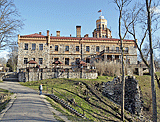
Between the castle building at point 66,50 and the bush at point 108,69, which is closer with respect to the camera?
the bush at point 108,69

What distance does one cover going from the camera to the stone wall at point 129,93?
1819cm

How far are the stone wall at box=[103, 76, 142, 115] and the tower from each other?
3344cm

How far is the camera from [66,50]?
34.4 metres

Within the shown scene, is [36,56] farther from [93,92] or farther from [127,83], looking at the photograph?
[127,83]

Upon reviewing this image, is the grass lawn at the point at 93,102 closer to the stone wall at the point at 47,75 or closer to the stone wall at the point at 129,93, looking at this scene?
the stone wall at the point at 129,93

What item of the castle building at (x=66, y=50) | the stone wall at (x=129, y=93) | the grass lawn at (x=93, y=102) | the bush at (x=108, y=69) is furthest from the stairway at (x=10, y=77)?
the stone wall at (x=129, y=93)

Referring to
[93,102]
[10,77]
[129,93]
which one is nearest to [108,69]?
[129,93]

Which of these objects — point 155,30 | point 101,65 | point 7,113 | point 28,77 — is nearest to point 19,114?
point 7,113

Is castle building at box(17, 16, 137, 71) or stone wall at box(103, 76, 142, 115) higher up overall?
castle building at box(17, 16, 137, 71)

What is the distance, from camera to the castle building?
32719 millimetres

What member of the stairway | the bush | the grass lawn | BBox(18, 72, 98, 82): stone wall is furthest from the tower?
the stairway

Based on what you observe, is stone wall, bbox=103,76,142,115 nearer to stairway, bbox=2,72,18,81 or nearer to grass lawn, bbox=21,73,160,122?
grass lawn, bbox=21,73,160,122

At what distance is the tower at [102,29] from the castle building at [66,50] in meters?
16.9

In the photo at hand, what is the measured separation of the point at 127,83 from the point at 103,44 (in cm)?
1655
